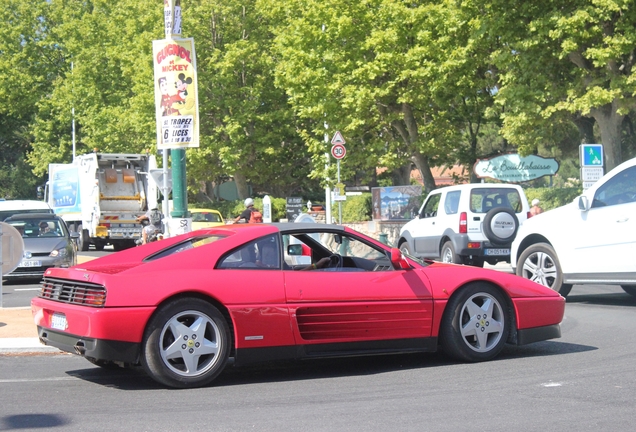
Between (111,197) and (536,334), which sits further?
(111,197)

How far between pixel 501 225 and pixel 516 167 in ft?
43.4

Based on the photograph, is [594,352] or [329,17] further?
[329,17]

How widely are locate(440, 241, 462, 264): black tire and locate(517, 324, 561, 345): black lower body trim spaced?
31.0 feet

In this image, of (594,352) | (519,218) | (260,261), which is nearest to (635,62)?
(519,218)

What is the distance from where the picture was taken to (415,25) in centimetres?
2903

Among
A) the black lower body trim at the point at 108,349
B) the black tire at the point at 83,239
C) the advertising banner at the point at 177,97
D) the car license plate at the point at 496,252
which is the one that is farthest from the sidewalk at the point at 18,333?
the black tire at the point at 83,239

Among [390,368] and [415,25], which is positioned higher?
[415,25]

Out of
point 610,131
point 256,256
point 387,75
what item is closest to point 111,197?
point 387,75

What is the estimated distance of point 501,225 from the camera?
53.6ft

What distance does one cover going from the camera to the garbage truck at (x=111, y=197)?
31.5 meters

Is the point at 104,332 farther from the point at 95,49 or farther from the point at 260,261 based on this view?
the point at 95,49

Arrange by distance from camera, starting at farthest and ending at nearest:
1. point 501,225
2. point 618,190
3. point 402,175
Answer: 1. point 402,175
2. point 501,225
3. point 618,190

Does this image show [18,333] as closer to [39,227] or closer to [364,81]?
[39,227]

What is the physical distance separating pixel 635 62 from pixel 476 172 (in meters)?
6.80
